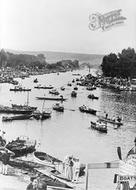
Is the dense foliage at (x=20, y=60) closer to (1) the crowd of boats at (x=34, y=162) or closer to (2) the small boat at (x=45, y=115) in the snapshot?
(2) the small boat at (x=45, y=115)

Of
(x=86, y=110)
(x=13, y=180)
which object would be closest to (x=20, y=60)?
(x=86, y=110)

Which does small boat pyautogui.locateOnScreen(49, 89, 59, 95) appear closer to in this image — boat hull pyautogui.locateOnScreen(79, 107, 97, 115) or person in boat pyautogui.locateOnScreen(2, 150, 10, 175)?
boat hull pyautogui.locateOnScreen(79, 107, 97, 115)

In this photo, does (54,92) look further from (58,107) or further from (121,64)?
(121,64)

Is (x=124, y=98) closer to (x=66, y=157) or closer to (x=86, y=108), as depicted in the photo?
(x=86, y=108)

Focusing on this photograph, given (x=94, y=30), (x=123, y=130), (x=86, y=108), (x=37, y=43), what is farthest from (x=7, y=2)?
(x=123, y=130)

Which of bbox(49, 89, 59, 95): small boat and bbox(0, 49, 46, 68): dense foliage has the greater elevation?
bbox(0, 49, 46, 68): dense foliage

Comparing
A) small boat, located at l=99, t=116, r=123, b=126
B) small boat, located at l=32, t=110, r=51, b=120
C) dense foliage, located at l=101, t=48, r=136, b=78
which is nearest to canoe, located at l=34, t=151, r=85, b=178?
small boat, located at l=32, t=110, r=51, b=120

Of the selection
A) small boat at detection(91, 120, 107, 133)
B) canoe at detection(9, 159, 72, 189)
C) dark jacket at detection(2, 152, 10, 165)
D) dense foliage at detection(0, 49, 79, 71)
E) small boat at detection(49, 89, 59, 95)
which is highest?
dense foliage at detection(0, 49, 79, 71)
